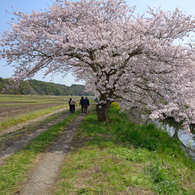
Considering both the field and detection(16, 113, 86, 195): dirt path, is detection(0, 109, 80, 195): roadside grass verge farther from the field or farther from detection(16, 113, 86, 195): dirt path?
the field

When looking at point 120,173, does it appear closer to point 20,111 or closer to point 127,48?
point 127,48

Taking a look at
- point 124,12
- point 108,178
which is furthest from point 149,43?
point 108,178

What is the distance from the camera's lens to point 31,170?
532cm

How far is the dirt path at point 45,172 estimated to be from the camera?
4.18 m

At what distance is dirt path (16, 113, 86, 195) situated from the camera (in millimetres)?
4177

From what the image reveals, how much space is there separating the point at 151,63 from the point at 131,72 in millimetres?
1399

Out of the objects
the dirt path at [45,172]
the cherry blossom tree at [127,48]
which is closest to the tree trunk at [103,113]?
the cherry blossom tree at [127,48]

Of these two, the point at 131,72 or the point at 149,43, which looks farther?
the point at 131,72

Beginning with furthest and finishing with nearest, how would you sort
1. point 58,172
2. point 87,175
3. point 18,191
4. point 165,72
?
1. point 165,72
2. point 58,172
3. point 87,175
4. point 18,191

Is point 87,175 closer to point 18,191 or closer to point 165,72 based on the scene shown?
point 18,191

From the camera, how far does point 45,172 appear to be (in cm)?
518

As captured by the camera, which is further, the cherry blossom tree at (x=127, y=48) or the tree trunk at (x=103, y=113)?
the tree trunk at (x=103, y=113)

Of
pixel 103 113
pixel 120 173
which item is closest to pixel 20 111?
pixel 103 113

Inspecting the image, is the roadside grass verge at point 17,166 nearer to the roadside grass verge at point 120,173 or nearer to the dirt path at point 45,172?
the dirt path at point 45,172
